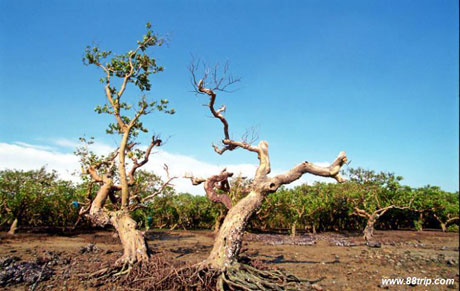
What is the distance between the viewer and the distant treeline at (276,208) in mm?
16502

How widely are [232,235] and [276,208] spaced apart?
12.8 m

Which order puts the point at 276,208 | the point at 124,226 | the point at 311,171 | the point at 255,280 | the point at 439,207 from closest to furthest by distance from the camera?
1. the point at 255,280
2. the point at 311,171
3. the point at 124,226
4. the point at 276,208
5. the point at 439,207

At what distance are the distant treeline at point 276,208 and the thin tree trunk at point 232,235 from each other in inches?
311

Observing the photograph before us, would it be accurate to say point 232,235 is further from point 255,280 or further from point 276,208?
point 276,208

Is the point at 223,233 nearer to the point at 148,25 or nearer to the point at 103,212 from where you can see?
the point at 103,212

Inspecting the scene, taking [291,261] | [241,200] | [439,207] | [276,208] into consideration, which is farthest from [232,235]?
[439,207]

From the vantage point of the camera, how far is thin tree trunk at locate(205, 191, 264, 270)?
635cm

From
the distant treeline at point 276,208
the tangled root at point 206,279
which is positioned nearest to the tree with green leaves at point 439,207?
the distant treeline at point 276,208

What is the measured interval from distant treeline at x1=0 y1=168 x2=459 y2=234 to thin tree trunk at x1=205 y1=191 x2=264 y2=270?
7.91 meters

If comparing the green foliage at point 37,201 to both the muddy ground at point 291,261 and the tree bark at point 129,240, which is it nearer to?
the muddy ground at point 291,261

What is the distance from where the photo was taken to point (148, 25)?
10.6 meters

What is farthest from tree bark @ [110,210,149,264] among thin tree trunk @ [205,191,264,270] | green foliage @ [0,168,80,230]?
green foliage @ [0,168,80,230]

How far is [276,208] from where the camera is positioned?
18750 mm

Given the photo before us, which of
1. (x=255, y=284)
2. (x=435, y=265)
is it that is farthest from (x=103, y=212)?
(x=435, y=265)
